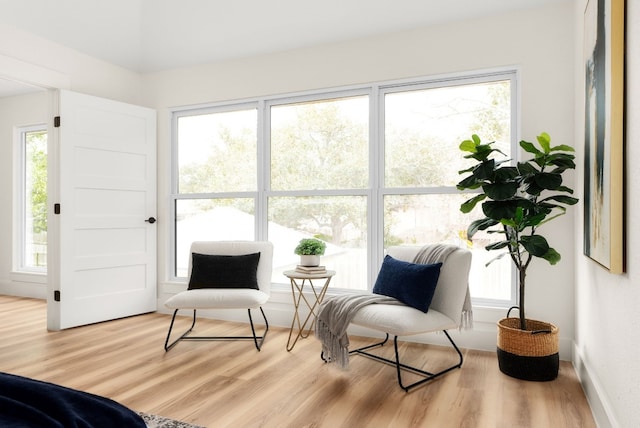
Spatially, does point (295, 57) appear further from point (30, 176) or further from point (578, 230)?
point (30, 176)

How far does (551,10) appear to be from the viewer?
10.3 ft

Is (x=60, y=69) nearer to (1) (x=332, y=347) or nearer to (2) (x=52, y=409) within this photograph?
(1) (x=332, y=347)

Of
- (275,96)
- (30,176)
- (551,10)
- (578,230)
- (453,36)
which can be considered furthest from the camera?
(30,176)

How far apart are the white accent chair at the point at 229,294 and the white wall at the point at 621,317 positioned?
210 centimetres

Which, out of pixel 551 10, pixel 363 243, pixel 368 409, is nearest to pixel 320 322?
pixel 368 409

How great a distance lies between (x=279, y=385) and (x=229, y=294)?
89cm

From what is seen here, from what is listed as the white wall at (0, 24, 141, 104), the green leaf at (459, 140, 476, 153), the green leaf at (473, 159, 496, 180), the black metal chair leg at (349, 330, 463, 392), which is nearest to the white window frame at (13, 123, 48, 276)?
the white wall at (0, 24, 141, 104)

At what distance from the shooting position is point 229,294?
3242 millimetres

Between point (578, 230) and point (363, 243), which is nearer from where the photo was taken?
point (578, 230)

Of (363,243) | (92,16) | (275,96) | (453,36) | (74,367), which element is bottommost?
(74,367)

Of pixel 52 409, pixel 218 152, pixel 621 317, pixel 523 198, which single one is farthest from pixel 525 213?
pixel 218 152

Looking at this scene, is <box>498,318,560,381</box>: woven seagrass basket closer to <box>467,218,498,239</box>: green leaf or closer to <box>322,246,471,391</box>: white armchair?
<box>322,246,471,391</box>: white armchair

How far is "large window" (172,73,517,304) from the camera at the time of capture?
3.43 m

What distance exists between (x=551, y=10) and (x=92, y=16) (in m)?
3.80
